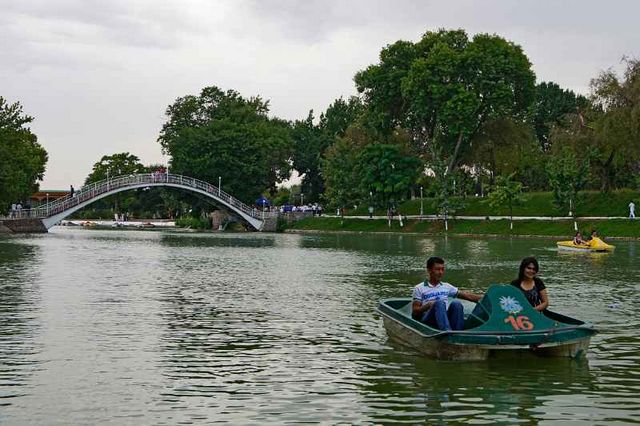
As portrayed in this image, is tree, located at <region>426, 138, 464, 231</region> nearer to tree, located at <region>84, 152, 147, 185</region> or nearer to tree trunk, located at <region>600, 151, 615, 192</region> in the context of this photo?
tree trunk, located at <region>600, 151, 615, 192</region>

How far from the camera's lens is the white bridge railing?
95250mm

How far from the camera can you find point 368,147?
3799 inches

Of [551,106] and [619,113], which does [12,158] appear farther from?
[551,106]

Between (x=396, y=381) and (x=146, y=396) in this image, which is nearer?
(x=146, y=396)

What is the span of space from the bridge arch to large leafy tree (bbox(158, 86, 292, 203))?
264 centimetres

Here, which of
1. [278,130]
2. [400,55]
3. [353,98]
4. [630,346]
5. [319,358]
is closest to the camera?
[319,358]

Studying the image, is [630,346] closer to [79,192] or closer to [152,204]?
[79,192]

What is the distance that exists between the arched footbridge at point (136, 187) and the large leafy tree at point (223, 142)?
8.64 ft

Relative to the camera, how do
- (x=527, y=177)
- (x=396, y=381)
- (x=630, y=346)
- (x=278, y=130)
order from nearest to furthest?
1. (x=396, y=381)
2. (x=630, y=346)
3. (x=527, y=177)
4. (x=278, y=130)

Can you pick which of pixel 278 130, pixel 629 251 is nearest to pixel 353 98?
pixel 278 130

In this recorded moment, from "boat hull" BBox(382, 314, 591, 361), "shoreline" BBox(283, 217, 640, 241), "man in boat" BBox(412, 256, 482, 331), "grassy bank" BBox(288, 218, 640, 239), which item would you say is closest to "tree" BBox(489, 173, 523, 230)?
"grassy bank" BBox(288, 218, 640, 239)

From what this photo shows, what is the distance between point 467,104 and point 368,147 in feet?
52.0

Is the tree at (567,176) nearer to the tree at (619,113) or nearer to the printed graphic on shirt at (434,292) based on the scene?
the tree at (619,113)

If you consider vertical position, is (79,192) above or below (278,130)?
below
